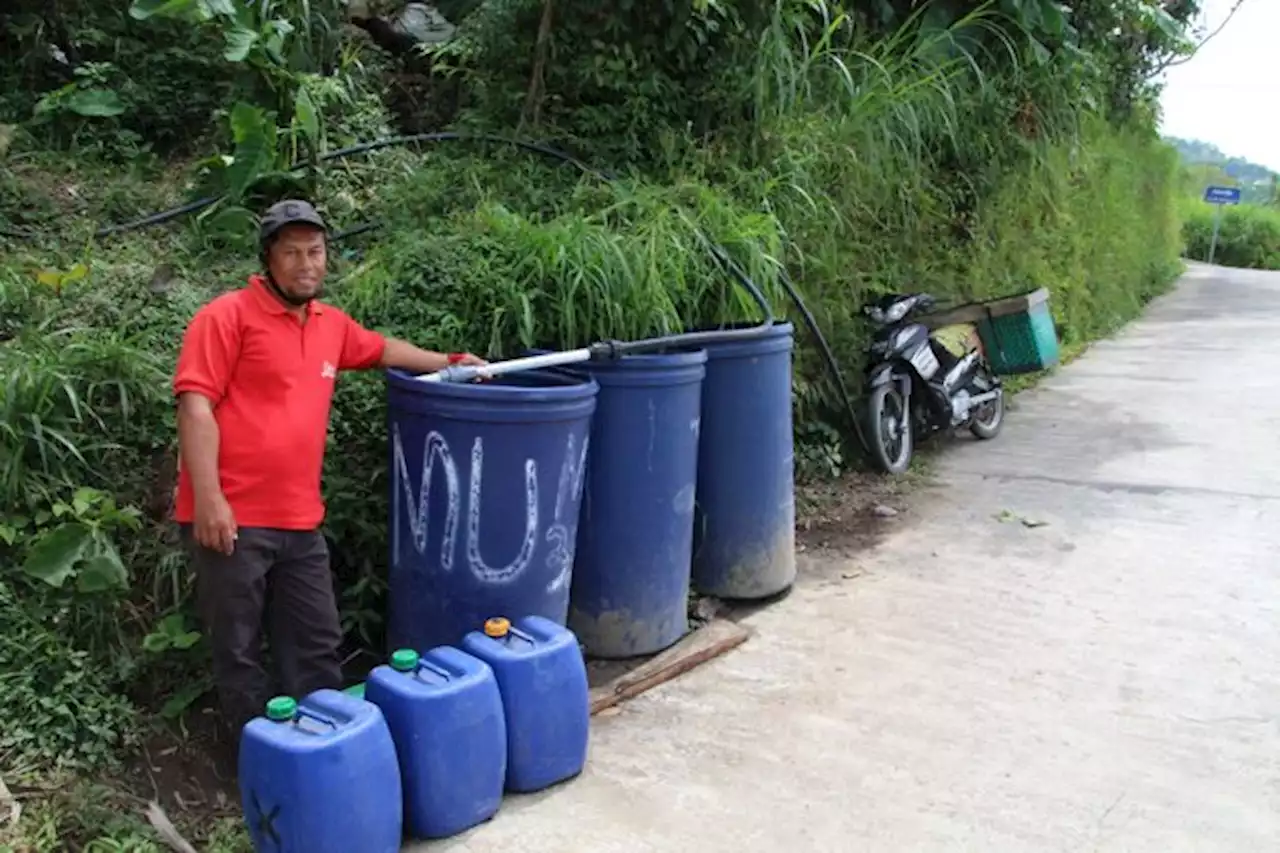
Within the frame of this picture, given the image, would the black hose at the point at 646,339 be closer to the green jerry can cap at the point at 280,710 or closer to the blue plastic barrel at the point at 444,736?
the blue plastic barrel at the point at 444,736

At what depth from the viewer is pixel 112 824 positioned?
286cm

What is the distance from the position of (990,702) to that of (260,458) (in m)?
2.44

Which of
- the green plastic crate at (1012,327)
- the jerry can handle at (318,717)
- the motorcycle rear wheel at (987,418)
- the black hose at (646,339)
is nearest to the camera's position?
the jerry can handle at (318,717)

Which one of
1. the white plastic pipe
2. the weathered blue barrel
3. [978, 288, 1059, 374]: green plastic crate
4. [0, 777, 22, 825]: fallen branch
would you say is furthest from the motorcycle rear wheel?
[0, 777, 22, 825]: fallen branch

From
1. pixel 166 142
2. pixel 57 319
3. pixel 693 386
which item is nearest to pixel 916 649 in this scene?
pixel 693 386

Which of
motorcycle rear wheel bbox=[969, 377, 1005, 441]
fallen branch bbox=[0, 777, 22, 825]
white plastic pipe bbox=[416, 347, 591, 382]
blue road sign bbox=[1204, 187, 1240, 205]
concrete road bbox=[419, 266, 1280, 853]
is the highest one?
blue road sign bbox=[1204, 187, 1240, 205]

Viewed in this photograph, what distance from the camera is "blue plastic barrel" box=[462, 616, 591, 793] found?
3127mm

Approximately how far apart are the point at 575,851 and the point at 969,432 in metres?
5.61

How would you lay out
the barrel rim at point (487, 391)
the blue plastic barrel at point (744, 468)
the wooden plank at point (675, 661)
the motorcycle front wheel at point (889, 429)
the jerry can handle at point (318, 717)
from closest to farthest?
the jerry can handle at point (318, 717) < the barrel rim at point (487, 391) < the wooden plank at point (675, 661) < the blue plastic barrel at point (744, 468) < the motorcycle front wheel at point (889, 429)

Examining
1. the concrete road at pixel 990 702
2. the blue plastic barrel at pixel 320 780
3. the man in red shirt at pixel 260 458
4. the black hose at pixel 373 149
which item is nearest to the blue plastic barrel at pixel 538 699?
the concrete road at pixel 990 702

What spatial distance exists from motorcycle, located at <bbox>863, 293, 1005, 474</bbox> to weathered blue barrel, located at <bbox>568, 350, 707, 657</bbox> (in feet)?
8.59

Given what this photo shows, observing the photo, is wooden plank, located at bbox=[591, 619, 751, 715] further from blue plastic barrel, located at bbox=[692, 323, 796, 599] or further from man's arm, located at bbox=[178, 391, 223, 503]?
man's arm, located at bbox=[178, 391, 223, 503]

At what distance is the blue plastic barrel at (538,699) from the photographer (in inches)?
123

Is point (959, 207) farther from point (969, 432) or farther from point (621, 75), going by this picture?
point (621, 75)
